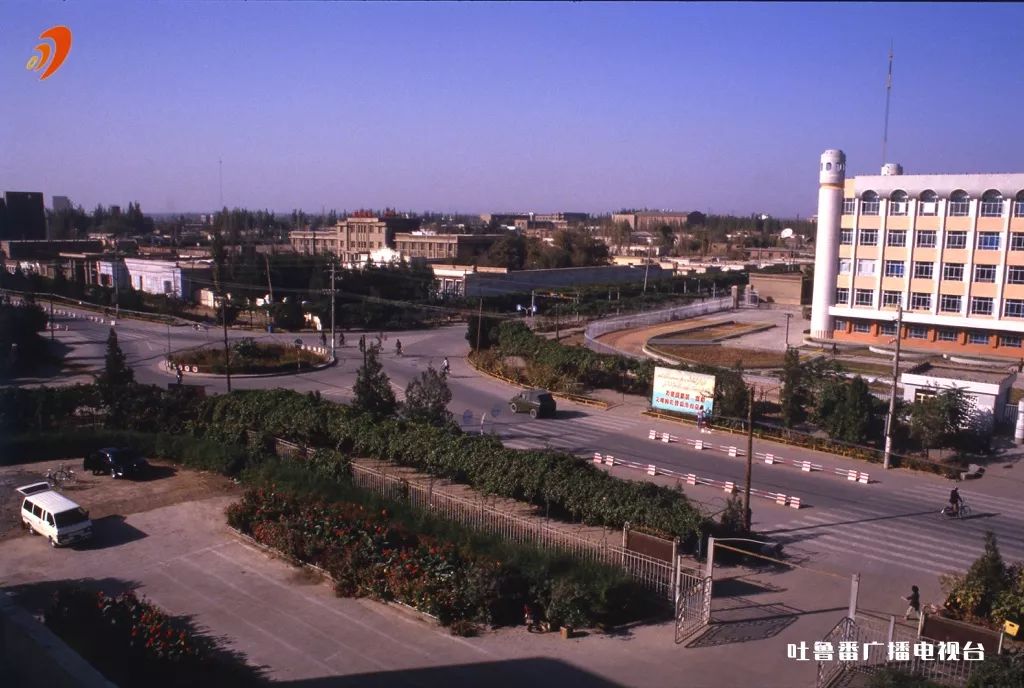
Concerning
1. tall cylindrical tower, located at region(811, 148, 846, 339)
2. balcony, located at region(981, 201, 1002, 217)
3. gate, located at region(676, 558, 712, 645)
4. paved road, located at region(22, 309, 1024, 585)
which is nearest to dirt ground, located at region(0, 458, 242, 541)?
paved road, located at region(22, 309, 1024, 585)

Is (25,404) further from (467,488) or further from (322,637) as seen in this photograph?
(322,637)

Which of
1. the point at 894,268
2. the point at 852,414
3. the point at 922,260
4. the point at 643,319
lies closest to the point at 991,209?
the point at 922,260

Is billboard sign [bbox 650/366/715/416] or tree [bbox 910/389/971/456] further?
billboard sign [bbox 650/366/715/416]

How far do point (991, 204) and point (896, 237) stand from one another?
2.68 m

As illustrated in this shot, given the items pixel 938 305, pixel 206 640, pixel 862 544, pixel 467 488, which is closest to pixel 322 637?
pixel 206 640

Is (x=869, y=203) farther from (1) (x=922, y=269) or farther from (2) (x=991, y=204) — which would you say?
(2) (x=991, y=204)

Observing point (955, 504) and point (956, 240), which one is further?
point (956, 240)

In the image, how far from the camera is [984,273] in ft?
77.0

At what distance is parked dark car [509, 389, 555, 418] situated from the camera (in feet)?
54.6

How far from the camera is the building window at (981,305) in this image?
77.2ft

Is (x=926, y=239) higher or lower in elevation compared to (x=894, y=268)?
higher

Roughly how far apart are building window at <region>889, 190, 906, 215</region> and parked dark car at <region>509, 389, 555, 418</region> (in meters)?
14.4

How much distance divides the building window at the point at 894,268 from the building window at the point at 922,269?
405 millimetres

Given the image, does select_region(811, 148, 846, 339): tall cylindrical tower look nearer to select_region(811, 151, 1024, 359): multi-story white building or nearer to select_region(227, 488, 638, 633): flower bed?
select_region(811, 151, 1024, 359): multi-story white building
